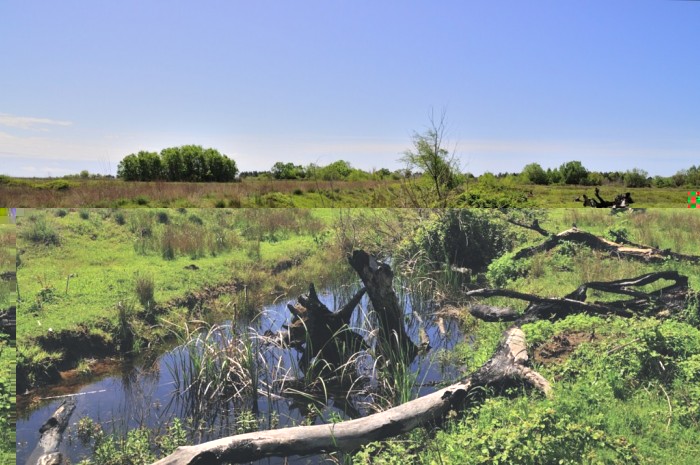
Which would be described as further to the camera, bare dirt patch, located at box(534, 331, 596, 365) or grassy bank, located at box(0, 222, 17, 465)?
bare dirt patch, located at box(534, 331, 596, 365)

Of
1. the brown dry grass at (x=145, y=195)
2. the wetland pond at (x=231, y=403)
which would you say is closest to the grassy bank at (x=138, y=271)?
the wetland pond at (x=231, y=403)

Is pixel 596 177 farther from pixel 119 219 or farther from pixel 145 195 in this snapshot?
pixel 119 219

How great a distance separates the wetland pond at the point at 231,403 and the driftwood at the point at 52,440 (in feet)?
0.09

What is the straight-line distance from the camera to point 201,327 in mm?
4059

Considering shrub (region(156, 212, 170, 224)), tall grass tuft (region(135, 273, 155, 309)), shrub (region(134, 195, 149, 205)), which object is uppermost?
shrub (region(134, 195, 149, 205))

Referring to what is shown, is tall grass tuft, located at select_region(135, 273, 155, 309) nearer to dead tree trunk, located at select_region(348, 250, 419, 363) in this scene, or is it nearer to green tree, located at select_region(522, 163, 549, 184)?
dead tree trunk, located at select_region(348, 250, 419, 363)

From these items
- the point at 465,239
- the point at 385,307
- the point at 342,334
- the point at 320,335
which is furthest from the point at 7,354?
the point at 465,239

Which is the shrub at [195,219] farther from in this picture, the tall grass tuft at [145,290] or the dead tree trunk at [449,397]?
the dead tree trunk at [449,397]

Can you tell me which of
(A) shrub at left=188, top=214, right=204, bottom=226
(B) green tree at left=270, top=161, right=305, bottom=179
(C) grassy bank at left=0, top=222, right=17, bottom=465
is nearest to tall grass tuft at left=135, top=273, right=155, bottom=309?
(A) shrub at left=188, top=214, right=204, bottom=226

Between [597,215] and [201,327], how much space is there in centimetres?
274

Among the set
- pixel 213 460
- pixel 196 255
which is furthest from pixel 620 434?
pixel 196 255

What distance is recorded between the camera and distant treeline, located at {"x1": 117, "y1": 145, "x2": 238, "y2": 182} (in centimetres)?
4825

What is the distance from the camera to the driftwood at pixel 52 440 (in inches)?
144

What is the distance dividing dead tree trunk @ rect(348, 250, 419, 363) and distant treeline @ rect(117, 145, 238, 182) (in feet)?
150
